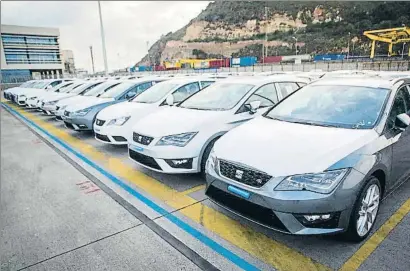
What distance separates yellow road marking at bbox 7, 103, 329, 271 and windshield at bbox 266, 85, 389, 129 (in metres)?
1.41

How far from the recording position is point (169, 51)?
123062 mm


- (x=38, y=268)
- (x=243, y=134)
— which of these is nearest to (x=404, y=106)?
(x=243, y=134)

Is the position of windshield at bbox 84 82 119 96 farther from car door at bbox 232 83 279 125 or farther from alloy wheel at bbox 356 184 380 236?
alloy wheel at bbox 356 184 380 236

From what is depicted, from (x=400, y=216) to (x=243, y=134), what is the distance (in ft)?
6.43

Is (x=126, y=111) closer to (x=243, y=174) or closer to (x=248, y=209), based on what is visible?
(x=243, y=174)

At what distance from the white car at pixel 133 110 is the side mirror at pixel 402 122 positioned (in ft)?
13.8

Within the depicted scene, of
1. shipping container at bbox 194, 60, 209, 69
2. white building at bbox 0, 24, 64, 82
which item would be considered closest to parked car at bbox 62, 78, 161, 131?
white building at bbox 0, 24, 64, 82

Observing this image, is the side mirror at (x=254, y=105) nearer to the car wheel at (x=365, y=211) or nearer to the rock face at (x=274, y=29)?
the car wheel at (x=365, y=211)

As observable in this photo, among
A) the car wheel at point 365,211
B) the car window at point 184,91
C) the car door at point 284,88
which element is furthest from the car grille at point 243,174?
the car window at point 184,91

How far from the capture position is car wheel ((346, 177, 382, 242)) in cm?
262

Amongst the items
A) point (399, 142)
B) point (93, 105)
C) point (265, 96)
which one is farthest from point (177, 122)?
point (93, 105)

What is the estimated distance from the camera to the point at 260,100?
494 cm

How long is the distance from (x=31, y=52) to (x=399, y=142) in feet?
264

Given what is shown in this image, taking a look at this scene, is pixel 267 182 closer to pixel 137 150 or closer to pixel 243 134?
pixel 243 134
